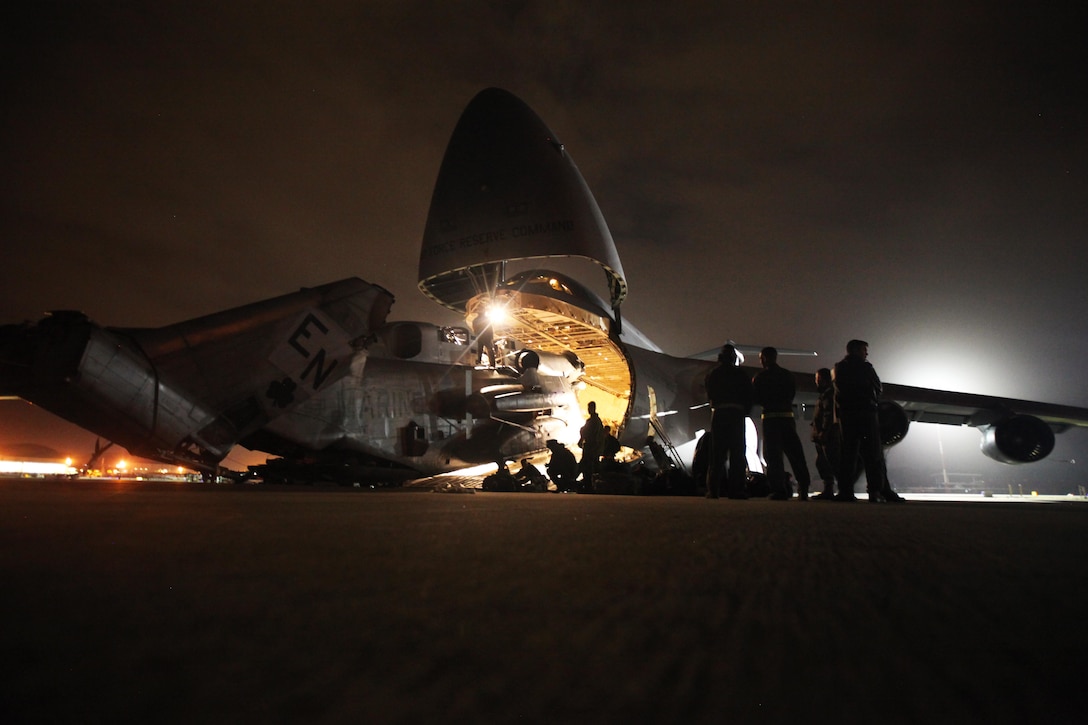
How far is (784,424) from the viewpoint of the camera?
5.96 m

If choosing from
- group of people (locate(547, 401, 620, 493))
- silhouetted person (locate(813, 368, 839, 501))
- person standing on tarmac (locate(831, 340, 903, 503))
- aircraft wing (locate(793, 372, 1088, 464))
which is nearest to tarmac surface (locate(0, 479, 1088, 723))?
person standing on tarmac (locate(831, 340, 903, 503))

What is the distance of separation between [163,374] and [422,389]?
3.94m

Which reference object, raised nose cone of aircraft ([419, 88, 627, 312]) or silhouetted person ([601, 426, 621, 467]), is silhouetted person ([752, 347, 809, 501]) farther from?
raised nose cone of aircraft ([419, 88, 627, 312])

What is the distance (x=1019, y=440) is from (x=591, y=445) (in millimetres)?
9669

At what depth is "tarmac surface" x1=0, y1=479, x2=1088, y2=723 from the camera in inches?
→ 16.7

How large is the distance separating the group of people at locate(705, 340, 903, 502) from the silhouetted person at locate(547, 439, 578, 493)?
237 cm

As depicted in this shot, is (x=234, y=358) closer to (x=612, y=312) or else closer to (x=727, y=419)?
(x=727, y=419)

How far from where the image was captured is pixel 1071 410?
499 inches

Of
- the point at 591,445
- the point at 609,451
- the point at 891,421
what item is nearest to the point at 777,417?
the point at 609,451

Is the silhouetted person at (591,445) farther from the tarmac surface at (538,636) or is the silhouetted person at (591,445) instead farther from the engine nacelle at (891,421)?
the tarmac surface at (538,636)

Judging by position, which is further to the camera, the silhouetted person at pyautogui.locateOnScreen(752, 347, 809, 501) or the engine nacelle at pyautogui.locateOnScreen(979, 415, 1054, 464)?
the engine nacelle at pyautogui.locateOnScreen(979, 415, 1054, 464)

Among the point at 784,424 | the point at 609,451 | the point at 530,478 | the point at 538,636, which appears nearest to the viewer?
the point at 538,636

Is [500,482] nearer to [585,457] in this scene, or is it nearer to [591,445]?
[585,457]

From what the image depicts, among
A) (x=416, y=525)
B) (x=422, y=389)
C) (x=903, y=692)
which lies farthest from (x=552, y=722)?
(x=422, y=389)
